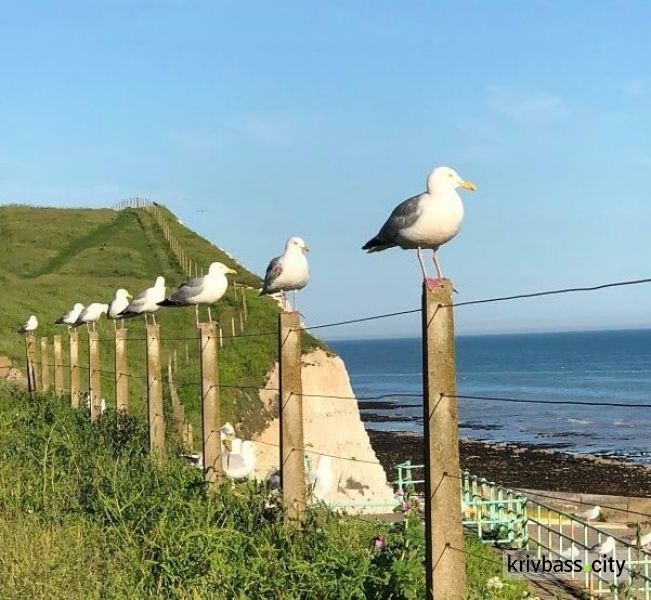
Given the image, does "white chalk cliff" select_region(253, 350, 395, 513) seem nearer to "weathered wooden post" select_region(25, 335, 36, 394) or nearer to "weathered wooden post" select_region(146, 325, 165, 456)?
"weathered wooden post" select_region(25, 335, 36, 394)

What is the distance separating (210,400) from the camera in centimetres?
1007

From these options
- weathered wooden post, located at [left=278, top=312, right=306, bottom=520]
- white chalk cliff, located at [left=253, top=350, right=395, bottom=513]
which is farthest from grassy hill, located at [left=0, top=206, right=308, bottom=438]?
weathered wooden post, located at [left=278, top=312, right=306, bottom=520]

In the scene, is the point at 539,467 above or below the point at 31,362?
below

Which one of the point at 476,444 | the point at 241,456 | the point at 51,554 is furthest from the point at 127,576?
the point at 476,444

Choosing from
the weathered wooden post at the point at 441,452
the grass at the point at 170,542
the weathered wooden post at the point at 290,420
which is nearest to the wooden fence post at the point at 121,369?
the grass at the point at 170,542

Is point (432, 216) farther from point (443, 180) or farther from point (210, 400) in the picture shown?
point (210, 400)

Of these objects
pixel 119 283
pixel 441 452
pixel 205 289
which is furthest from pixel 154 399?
pixel 119 283

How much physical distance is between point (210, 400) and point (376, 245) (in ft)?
8.68

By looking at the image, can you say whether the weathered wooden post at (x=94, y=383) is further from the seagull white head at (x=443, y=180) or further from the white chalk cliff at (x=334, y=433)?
the white chalk cliff at (x=334, y=433)

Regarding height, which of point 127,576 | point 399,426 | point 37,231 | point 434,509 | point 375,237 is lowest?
point 399,426

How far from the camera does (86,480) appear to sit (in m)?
9.97

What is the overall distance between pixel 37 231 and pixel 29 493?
230 feet

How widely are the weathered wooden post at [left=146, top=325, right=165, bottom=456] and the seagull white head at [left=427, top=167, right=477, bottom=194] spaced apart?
201 inches

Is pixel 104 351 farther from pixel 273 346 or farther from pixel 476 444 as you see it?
pixel 476 444
